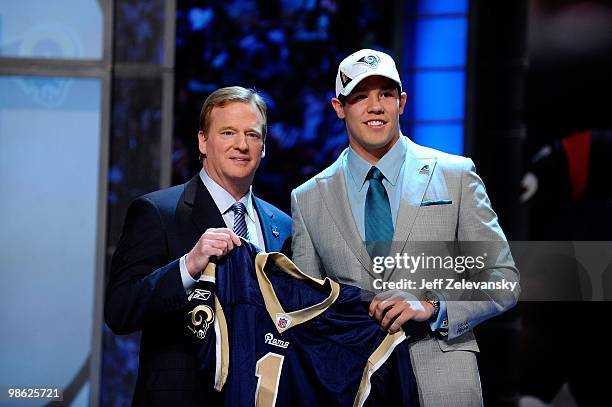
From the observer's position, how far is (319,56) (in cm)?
545

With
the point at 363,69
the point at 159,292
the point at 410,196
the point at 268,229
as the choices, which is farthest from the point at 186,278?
the point at 363,69

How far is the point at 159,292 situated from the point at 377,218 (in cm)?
67

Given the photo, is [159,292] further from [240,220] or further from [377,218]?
[377,218]

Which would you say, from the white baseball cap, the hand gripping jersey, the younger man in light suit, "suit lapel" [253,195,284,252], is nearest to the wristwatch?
the younger man in light suit

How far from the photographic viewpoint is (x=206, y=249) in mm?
2627

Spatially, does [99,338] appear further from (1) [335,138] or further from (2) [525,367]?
(2) [525,367]

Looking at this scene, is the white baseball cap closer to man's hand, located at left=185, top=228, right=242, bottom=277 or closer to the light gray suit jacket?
the light gray suit jacket

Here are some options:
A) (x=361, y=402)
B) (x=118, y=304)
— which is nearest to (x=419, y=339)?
(x=361, y=402)

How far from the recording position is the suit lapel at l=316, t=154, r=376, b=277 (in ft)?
9.10

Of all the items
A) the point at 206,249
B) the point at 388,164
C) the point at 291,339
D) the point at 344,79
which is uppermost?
the point at 344,79

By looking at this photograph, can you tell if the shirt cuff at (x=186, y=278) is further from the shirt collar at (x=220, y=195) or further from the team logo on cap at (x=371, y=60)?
the team logo on cap at (x=371, y=60)

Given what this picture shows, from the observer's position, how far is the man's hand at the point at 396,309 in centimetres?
262

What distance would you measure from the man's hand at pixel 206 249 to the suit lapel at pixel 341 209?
13.8 inches

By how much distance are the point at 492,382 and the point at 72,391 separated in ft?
6.88
